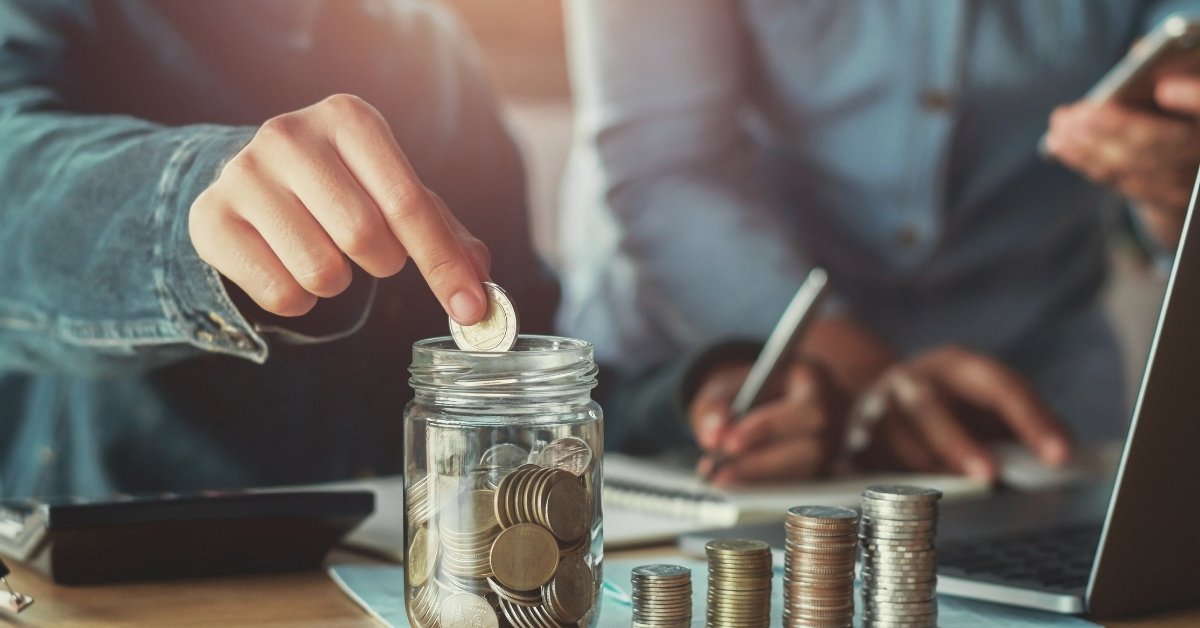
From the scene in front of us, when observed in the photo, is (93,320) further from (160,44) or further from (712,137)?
(712,137)

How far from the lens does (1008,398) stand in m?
1.38

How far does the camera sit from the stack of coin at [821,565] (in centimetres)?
63

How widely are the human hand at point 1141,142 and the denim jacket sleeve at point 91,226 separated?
3.29 feet

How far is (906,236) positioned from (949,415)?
609 mm

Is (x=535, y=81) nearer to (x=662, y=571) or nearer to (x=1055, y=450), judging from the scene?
(x=1055, y=450)

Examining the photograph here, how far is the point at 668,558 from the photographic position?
877mm

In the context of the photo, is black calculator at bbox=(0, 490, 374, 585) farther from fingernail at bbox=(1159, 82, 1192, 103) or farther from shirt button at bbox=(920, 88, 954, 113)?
shirt button at bbox=(920, 88, 954, 113)

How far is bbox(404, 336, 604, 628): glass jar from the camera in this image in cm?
61

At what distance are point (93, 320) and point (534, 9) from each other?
850mm

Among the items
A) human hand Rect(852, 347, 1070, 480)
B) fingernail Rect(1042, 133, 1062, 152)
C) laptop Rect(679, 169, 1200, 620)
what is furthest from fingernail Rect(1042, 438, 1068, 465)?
laptop Rect(679, 169, 1200, 620)

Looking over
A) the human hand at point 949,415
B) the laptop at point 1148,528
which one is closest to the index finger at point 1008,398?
the human hand at point 949,415

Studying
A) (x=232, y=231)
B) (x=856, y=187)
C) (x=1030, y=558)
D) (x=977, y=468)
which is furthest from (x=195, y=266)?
(x=856, y=187)

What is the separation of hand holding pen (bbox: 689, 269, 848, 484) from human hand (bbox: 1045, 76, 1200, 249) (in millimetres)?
443

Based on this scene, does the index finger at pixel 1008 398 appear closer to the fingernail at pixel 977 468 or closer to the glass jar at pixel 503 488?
the fingernail at pixel 977 468
